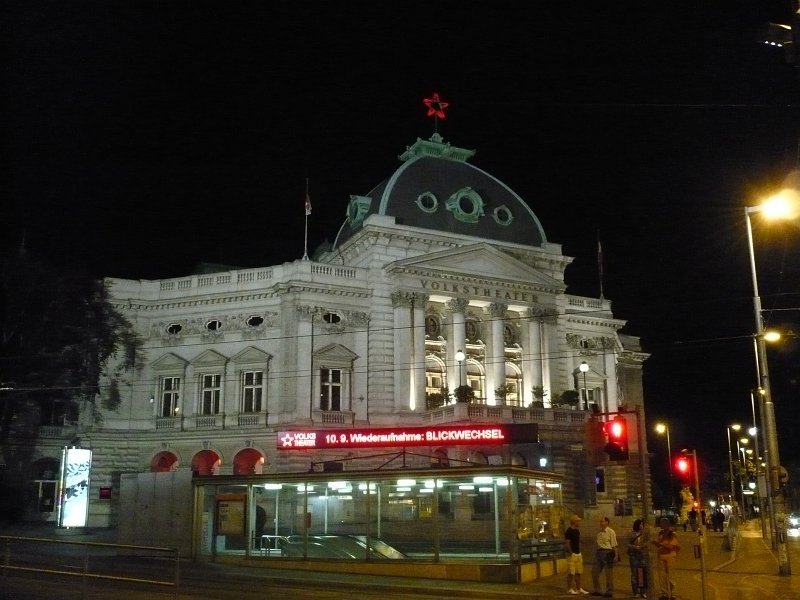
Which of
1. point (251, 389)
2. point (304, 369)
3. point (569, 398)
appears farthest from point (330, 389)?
point (569, 398)

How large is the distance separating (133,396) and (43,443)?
241 inches

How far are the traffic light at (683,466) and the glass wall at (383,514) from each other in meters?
5.32

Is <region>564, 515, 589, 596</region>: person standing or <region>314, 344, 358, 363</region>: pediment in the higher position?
<region>314, 344, 358, 363</region>: pediment

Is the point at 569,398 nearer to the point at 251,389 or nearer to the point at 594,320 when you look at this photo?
the point at 594,320

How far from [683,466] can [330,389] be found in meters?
32.8

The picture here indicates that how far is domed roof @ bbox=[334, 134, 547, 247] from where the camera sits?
193 ft

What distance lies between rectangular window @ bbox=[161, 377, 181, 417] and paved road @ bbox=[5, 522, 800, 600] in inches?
1014

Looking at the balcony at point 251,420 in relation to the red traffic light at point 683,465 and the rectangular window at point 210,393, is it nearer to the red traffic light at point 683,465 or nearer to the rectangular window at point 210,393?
the rectangular window at point 210,393

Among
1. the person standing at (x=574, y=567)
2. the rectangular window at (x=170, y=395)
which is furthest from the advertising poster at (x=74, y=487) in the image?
the person standing at (x=574, y=567)

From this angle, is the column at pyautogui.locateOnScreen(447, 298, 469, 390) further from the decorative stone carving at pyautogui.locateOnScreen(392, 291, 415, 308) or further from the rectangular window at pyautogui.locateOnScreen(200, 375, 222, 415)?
the rectangular window at pyautogui.locateOnScreen(200, 375, 222, 415)

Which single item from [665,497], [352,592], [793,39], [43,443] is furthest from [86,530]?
[665,497]

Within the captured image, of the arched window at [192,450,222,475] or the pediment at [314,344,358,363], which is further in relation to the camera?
the arched window at [192,450,222,475]

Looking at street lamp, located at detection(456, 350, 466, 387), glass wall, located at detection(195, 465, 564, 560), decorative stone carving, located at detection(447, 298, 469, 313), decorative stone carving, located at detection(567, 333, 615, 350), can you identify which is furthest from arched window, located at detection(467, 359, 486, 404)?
glass wall, located at detection(195, 465, 564, 560)

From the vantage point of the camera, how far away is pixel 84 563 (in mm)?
18406
